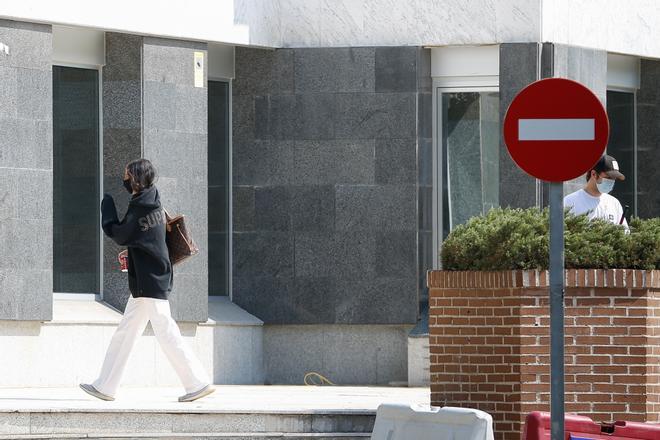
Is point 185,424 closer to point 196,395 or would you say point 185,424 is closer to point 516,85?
point 196,395

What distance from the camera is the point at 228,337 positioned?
1791cm

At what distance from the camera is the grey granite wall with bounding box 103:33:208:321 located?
1709 cm

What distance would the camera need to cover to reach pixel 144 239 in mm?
13398

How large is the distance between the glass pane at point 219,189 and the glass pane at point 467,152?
238 cm

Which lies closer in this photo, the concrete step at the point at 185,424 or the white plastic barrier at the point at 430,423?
the white plastic barrier at the point at 430,423

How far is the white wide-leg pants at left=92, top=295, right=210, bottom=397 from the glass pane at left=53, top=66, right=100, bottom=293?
12.3 ft

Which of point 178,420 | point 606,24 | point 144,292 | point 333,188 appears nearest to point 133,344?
point 144,292

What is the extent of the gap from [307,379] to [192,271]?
1.80m

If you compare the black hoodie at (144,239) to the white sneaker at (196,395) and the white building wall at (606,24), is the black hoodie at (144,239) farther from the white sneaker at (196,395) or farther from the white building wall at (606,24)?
the white building wall at (606,24)

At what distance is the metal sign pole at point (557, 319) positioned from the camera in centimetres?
960

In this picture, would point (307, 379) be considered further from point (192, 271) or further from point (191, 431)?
point (191, 431)

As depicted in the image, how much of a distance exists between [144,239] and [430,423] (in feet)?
14.3

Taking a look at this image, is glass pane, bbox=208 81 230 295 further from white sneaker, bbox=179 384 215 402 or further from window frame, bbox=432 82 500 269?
white sneaker, bbox=179 384 215 402

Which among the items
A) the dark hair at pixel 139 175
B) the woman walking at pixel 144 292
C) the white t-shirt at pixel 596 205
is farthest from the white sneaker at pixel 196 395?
the white t-shirt at pixel 596 205
